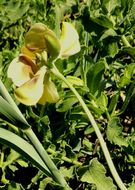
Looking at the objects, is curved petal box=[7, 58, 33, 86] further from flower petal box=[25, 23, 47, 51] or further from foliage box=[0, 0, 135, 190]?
foliage box=[0, 0, 135, 190]

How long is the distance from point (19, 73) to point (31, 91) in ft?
0.25

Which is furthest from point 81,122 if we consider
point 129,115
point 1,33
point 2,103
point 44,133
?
point 1,33

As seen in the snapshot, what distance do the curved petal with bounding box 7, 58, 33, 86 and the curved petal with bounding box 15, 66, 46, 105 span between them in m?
0.03

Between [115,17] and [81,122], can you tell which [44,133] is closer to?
[81,122]

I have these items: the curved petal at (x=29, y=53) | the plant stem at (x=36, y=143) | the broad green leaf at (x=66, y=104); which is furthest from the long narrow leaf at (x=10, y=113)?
the broad green leaf at (x=66, y=104)

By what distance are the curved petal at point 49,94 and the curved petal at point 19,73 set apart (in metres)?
0.04

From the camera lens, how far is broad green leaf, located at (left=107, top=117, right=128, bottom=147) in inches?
39.5

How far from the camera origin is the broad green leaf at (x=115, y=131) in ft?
3.29

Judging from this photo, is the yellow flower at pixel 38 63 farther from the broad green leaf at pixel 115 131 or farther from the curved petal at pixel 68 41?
the broad green leaf at pixel 115 131

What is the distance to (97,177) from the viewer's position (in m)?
0.90

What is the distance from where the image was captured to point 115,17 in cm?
128

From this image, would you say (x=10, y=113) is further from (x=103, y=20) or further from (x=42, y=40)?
(x=103, y=20)

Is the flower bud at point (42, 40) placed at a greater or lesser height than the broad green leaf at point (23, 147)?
greater

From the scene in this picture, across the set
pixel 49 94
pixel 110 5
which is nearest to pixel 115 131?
pixel 49 94
